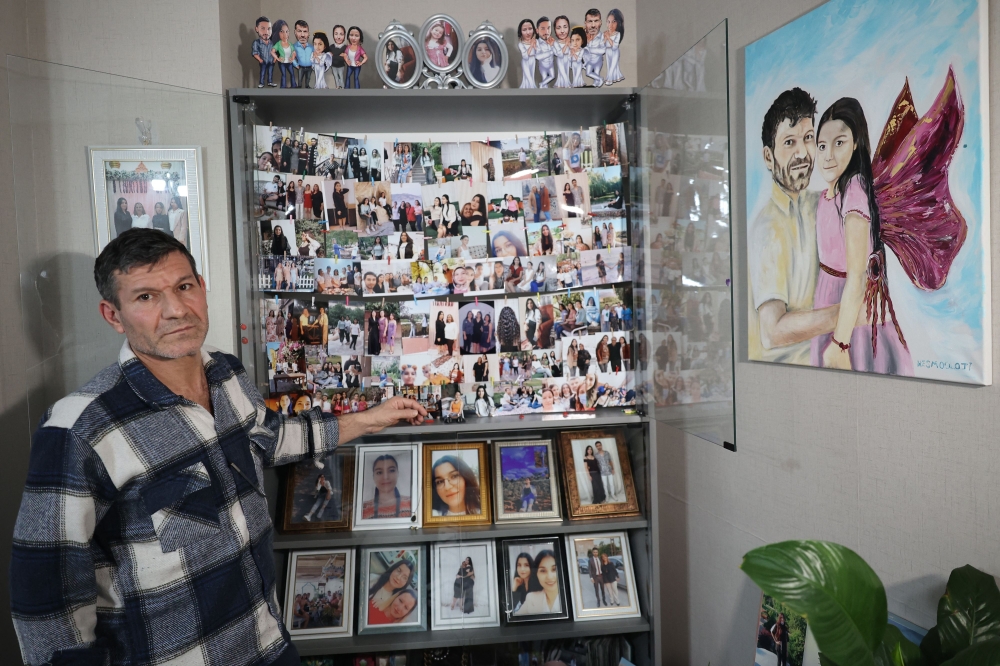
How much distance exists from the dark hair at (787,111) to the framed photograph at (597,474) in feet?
3.34

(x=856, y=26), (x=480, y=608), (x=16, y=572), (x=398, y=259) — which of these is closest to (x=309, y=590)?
(x=480, y=608)

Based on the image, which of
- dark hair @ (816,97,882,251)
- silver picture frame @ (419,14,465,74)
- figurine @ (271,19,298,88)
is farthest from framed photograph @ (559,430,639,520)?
figurine @ (271,19,298,88)

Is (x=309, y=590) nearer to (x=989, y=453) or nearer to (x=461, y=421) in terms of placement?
(x=461, y=421)

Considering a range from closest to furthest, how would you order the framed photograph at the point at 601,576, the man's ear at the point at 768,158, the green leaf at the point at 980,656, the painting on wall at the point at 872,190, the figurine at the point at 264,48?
the green leaf at the point at 980,656 → the painting on wall at the point at 872,190 → the man's ear at the point at 768,158 → the figurine at the point at 264,48 → the framed photograph at the point at 601,576

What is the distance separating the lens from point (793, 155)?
1.63 metres

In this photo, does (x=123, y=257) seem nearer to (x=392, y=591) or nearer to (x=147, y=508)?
(x=147, y=508)

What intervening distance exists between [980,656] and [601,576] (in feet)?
3.70

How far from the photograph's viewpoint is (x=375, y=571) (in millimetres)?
1950

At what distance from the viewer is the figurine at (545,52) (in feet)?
6.34

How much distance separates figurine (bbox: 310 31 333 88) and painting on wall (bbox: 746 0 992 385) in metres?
1.27

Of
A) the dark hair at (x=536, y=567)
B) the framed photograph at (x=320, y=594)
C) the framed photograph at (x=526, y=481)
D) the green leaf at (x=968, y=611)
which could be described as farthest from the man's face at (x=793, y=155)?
the framed photograph at (x=320, y=594)

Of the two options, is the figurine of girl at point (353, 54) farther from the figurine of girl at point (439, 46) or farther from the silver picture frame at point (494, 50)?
the silver picture frame at point (494, 50)

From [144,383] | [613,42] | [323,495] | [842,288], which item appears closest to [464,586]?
[323,495]

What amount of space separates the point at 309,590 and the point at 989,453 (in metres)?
1.83
